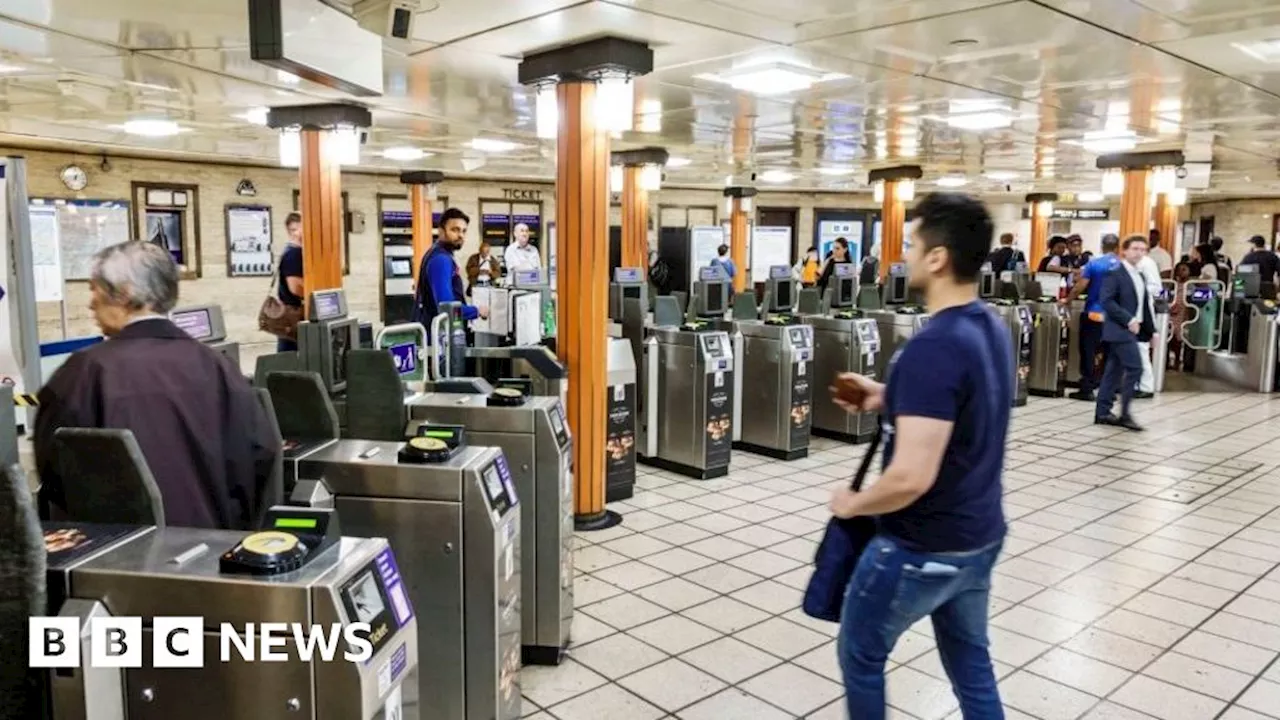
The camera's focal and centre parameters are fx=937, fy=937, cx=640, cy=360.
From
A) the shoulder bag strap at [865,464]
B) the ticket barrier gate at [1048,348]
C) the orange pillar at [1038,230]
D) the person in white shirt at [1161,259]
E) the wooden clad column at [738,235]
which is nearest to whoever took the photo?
the shoulder bag strap at [865,464]

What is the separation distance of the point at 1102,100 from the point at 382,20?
16.8 feet

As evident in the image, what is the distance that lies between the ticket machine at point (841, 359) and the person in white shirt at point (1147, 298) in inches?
82.7

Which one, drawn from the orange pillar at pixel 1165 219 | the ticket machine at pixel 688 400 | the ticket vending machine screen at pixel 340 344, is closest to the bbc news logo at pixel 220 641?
the ticket vending machine screen at pixel 340 344

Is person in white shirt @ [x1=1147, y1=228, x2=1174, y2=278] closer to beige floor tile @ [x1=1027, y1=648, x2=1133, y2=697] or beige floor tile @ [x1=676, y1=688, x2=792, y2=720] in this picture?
beige floor tile @ [x1=1027, y1=648, x2=1133, y2=697]

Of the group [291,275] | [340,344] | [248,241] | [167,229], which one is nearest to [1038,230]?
[248,241]

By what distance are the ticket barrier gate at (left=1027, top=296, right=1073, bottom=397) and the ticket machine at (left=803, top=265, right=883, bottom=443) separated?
265 centimetres

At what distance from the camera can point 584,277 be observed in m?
4.75

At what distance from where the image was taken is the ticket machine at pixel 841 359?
7.19 m

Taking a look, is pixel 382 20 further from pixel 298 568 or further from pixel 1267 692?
pixel 1267 692

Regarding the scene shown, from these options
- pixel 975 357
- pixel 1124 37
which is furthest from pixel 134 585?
pixel 1124 37

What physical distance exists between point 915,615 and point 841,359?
5269 millimetres

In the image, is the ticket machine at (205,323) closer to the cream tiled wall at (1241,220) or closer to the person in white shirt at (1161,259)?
the person in white shirt at (1161,259)

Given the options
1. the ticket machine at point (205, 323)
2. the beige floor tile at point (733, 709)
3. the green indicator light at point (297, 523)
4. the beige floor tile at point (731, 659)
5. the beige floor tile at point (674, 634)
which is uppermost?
the ticket machine at point (205, 323)

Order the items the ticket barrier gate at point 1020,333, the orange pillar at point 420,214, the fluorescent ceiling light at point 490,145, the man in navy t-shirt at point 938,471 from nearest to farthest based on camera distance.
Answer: the man in navy t-shirt at point 938,471 < the ticket barrier gate at point 1020,333 < the fluorescent ceiling light at point 490,145 < the orange pillar at point 420,214
